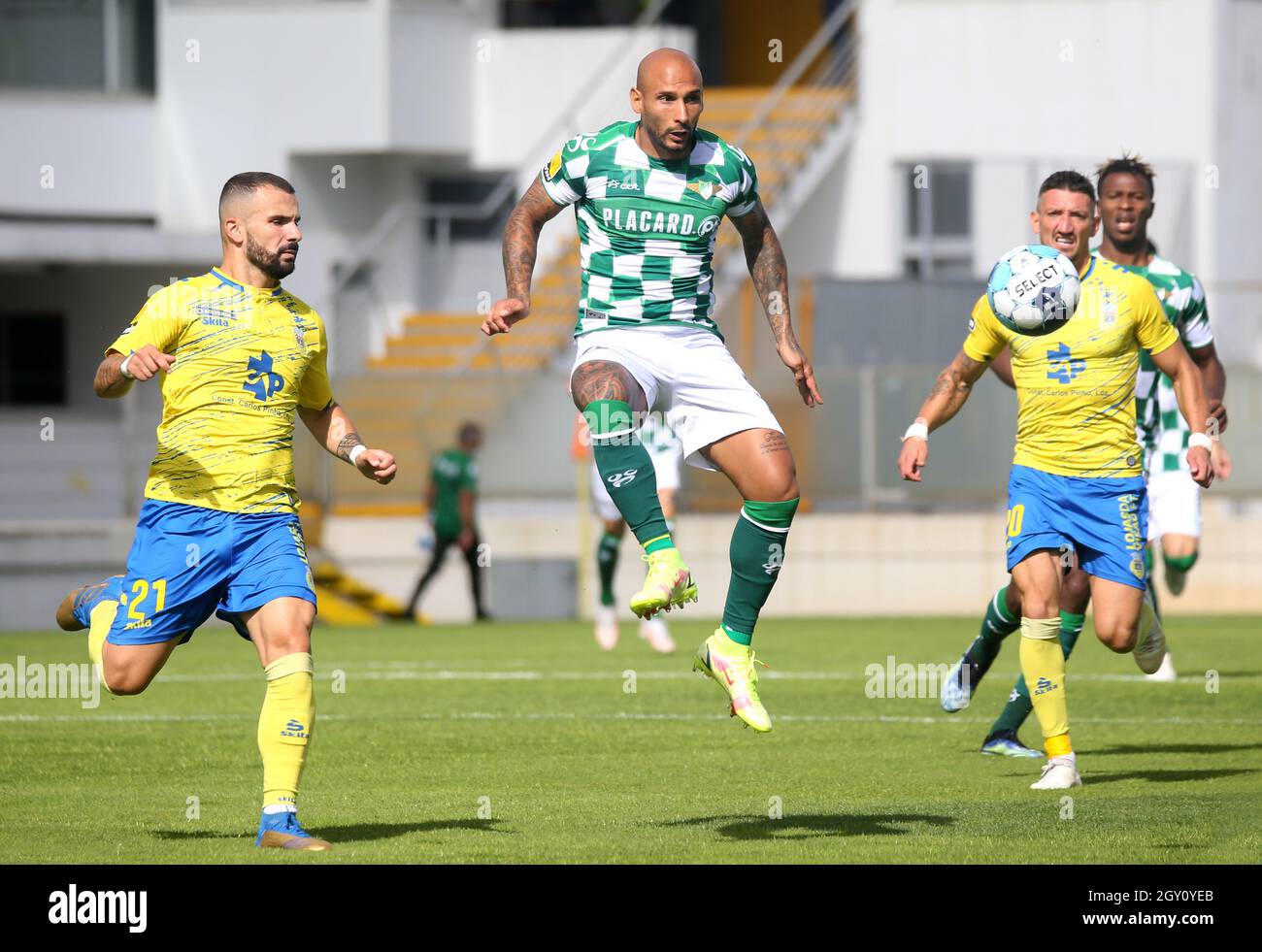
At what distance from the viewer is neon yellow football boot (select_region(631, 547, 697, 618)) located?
834cm

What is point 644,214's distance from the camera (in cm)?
881

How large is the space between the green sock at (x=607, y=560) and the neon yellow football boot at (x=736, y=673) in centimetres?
925

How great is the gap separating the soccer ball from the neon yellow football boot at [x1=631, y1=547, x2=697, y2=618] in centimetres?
192

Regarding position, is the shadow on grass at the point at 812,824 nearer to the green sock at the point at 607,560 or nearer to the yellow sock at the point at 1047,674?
the yellow sock at the point at 1047,674

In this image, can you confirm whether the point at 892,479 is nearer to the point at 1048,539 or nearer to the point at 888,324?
the point at 888,324

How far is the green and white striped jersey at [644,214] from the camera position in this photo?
8.81m

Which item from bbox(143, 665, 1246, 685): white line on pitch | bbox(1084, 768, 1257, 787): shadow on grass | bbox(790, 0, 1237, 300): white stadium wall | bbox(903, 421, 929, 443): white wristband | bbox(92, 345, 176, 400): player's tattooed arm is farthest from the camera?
bbox(790, 0, 1237, 300): white stadium wall

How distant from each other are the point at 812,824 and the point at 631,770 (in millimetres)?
1812

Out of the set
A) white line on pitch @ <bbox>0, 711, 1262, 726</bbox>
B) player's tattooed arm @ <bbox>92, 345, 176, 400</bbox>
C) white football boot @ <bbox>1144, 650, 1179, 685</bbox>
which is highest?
player's tattooed arm @ <bbox>92, 345, 176, 400</bbox>

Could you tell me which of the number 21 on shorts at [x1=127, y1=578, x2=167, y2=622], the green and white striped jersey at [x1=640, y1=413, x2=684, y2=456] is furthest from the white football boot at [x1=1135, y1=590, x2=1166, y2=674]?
the green and white striped jersey at [x1=640, y1=413, x2=684, y2=456]

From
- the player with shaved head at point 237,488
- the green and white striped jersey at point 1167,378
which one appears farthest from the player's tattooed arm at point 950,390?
the player with shaved head at point 237,488

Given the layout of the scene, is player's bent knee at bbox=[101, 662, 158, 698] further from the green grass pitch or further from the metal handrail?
the metal handrail

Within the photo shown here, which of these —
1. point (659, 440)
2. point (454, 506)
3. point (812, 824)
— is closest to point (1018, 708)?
point (812, 824)

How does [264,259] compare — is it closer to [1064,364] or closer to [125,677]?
[125,677]
